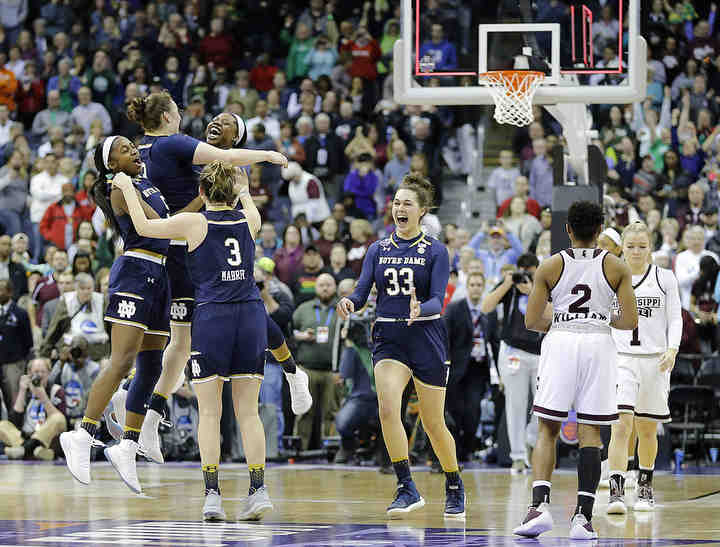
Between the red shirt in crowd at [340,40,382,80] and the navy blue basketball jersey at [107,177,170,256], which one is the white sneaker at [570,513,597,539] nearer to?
the navy blue basketball jersey at [107,177,170,256]

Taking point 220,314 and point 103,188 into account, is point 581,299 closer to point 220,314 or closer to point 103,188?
point 220,314

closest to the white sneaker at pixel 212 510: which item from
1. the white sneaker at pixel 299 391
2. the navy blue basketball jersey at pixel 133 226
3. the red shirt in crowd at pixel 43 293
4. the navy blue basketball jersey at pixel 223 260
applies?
the white sneaker at pixel 299 391

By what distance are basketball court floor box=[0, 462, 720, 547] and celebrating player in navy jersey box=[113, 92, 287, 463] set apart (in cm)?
99

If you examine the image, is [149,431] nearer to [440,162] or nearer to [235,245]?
[235,245]

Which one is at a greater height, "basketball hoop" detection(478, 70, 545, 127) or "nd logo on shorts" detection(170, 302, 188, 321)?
"basketball hoop" detection(478, 70, 545, 127)

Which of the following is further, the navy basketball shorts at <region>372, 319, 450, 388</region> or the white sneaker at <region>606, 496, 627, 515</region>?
the white sneaker at <region>606, 496, 627, 515</region>

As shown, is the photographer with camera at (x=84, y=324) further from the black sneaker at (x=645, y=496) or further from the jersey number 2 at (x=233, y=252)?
the black sneaker at (x=645, y=496)

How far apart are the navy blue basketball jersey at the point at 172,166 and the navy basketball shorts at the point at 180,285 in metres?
0.34

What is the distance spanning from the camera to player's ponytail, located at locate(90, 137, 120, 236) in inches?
388

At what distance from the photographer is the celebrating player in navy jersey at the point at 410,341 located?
9.83 m

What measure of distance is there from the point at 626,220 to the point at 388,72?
6993 millimetres

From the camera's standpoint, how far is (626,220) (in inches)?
680

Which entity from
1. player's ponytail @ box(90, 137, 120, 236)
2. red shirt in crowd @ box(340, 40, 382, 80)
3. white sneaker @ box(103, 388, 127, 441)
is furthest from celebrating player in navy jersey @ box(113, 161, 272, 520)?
red shirt in crowd @ box(340, 40, 382, 80)

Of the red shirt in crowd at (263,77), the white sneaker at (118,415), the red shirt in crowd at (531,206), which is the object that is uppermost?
the red shirt in crowd at (263,77)
